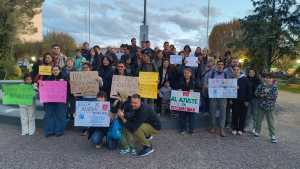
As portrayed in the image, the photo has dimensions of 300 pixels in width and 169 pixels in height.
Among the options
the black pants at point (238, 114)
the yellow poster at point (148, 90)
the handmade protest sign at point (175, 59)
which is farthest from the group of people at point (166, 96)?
the yellow poster at point (148, 90)

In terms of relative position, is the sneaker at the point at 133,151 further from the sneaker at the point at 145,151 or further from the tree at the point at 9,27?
the tree at the point at 9,27

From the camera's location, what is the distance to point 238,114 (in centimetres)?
885

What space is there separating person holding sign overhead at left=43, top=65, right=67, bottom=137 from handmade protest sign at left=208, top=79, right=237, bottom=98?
3878mm

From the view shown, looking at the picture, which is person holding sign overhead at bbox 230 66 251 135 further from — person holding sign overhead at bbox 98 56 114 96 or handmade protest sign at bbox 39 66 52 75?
handmade protest sign at bbox 39 66 52 75

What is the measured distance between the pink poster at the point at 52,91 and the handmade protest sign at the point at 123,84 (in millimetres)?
1227

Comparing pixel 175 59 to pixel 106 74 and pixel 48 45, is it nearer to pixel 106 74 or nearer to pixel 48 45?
pixel 106 74

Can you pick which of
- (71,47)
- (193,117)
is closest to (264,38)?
(193,117)

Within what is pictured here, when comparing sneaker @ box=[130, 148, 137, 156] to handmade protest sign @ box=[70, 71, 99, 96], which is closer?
sneaker @ box=[130, 148, 137, 156]

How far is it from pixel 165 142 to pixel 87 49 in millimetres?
4617

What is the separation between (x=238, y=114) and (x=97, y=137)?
396 cm

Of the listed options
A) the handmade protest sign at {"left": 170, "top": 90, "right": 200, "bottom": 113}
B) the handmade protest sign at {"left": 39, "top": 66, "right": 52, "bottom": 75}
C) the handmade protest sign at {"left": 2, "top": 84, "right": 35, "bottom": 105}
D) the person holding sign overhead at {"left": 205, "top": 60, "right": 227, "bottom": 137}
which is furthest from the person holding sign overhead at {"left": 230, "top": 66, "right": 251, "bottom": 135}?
the handmade protest sign at {"left": 2, "top": 84, "right": 35, "bottom": 105}

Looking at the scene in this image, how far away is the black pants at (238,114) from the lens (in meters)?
8.78

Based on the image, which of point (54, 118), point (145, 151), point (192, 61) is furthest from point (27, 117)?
point (192, 61)

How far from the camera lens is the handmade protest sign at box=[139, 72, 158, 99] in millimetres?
8859
